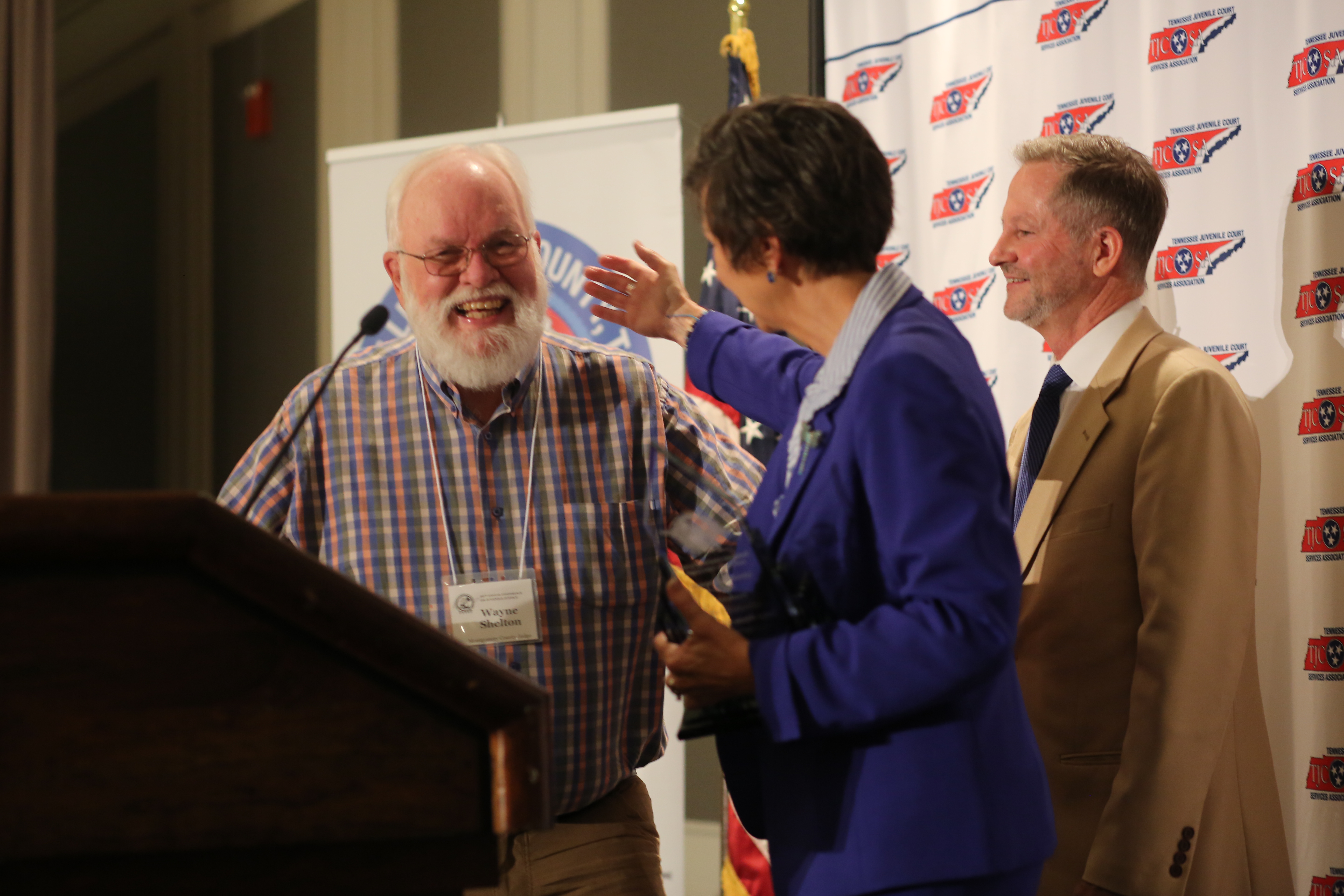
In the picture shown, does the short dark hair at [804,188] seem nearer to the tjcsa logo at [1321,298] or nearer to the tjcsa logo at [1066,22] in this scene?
the tjcsa logo at [1321,298]

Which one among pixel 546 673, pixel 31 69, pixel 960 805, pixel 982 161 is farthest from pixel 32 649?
pixel 31 69

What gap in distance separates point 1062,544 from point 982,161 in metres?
1.50

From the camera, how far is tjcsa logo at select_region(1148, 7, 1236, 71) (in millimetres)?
2682

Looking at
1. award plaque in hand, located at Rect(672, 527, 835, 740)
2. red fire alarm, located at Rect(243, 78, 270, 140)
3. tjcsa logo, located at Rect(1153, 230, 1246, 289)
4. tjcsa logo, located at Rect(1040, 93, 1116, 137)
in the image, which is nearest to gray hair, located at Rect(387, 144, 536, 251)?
award plaque in hand, located at Rect(672, 527, 835, 740)

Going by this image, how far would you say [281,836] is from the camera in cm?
78

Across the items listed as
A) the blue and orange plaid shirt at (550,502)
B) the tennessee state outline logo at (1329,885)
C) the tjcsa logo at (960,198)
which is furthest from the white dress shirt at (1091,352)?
A: the tennessee state outline logo at (1329,885)

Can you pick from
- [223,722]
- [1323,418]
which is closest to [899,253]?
[1323,418]

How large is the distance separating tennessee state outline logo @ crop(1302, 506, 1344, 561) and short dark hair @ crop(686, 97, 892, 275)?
169 centimetres

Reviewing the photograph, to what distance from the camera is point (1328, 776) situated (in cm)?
239

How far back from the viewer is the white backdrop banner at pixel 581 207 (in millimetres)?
3615

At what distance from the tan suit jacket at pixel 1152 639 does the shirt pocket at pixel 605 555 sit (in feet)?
2.25

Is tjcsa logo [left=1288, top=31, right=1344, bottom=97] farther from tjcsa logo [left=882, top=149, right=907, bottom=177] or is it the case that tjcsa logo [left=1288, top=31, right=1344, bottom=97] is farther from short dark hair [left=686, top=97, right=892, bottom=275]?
short dark hair [left=686, top=97, right=892, bottom=275]

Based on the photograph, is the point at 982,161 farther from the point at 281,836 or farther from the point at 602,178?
the point at 281,836

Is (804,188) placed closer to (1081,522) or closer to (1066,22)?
(1081,522)
